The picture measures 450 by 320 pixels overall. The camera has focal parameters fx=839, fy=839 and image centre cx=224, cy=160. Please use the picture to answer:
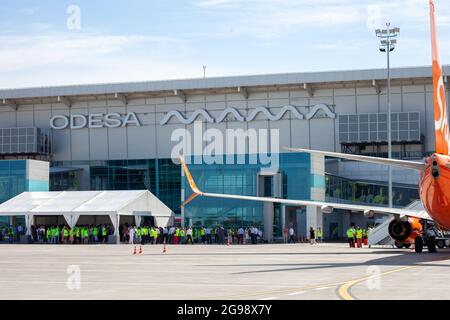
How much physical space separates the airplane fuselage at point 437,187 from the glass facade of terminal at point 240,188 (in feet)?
121

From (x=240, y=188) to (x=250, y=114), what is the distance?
2274 cm

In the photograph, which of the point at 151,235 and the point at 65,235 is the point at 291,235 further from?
the point at 65,235

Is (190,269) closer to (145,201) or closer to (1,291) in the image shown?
(1,291)

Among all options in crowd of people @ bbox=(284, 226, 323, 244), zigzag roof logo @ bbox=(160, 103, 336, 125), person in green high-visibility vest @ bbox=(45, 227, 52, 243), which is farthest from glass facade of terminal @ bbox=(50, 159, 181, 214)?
crowd of people @ bbox=(284, 226, 323, 244)

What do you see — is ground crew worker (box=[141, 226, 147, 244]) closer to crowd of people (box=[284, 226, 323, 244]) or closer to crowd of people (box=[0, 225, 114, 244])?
crowd of people (box=[0, 225, 114, 244])

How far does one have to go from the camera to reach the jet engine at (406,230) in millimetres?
44969

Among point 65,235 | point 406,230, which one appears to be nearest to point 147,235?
point 65,235

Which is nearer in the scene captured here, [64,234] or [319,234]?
[64,234]

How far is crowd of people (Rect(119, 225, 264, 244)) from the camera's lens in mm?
70562

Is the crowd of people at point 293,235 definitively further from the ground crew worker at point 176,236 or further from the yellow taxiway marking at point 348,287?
the yellow taxiway marking at point 348,287

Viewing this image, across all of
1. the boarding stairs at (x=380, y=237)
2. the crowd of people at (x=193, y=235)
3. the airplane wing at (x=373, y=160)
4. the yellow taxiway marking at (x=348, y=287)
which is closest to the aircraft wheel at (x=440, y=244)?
the boarding stairs at (x=380, y=237)

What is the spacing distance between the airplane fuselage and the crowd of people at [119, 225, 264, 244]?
33.8 meters

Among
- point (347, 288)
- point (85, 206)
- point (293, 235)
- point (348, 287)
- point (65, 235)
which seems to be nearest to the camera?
point (347, 288)

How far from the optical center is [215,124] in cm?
9694
